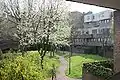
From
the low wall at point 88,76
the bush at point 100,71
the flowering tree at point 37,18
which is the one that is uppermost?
the flowering tree at point 37,18

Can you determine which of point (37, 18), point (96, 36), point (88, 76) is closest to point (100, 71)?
point (88, 76)

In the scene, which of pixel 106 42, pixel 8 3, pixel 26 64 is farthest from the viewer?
pixel 106 42

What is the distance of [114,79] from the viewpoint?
9.77 metres

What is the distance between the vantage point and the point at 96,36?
189 feet

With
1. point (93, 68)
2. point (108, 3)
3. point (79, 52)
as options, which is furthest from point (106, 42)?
point (108, 3)

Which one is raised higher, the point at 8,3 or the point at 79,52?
the point at 8,3

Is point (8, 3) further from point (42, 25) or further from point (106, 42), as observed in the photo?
point (106, 42)

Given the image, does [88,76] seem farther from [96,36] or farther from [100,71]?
[96,36]

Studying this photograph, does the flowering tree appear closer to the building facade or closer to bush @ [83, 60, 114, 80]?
bush @ [83, 60, 114, 80]

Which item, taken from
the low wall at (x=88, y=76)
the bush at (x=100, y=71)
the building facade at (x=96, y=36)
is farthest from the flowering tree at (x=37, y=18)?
the building facade at (x=96, y=36)

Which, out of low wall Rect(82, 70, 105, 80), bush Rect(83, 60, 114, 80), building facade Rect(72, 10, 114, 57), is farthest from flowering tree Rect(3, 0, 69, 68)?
building facade Rect(72, 10, 114, 57)

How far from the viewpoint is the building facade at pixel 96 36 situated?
51384mm

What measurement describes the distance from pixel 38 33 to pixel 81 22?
53286 mm

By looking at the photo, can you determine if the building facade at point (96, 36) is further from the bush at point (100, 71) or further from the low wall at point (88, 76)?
the bush at point (100, 71)
